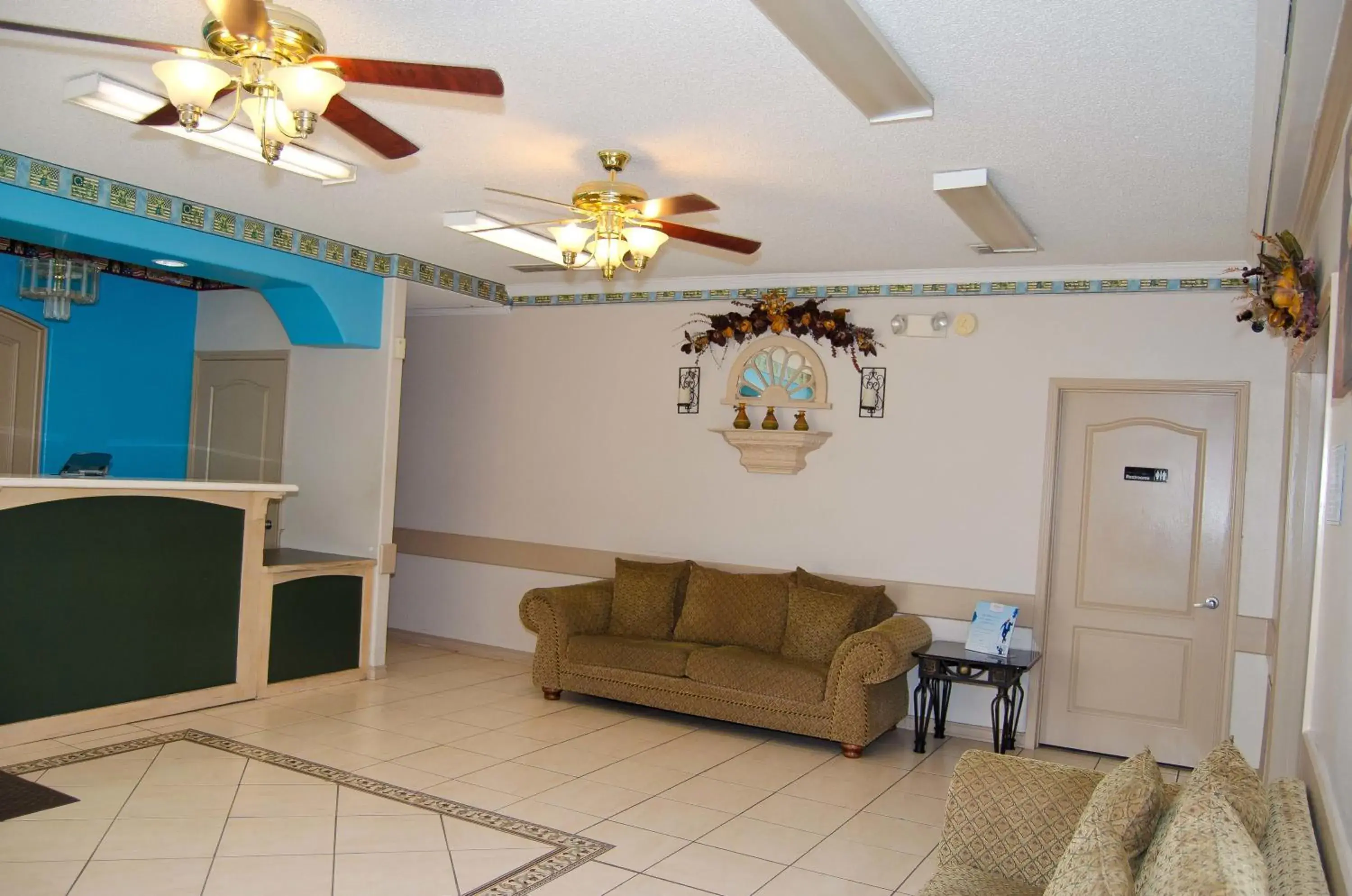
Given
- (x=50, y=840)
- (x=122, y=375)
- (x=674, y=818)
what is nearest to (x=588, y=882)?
(x=674, y=818)

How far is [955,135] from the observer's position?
11.9 ft

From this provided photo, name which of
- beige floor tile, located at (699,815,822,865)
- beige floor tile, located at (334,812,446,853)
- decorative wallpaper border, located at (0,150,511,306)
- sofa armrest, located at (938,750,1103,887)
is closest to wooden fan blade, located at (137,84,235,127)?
decorative wallpaper border, located at (0,150,511,306)

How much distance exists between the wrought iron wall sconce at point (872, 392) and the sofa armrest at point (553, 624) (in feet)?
6.71

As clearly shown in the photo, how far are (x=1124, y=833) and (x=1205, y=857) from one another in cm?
39

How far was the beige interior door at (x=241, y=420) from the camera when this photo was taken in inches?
281

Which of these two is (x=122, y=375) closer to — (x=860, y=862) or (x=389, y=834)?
(x=389, y=834)

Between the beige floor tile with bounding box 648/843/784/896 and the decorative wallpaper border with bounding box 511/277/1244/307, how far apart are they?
11.3 ft

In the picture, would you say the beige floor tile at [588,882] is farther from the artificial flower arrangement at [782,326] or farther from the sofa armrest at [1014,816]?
the artificial flower arrangement at [782,326]

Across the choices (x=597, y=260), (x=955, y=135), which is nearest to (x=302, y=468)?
(x=597, y=260)

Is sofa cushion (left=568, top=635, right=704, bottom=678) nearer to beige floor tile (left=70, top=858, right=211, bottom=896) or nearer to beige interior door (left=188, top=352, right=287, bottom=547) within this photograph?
beige interior door (left=188, top=352, right=287, bottom=547)

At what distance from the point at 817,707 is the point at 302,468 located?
12.1ft

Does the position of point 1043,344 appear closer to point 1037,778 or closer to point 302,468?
point 1037,778

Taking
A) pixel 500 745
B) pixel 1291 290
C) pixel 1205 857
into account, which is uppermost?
pixel 1291 290

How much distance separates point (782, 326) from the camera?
6363 mm
